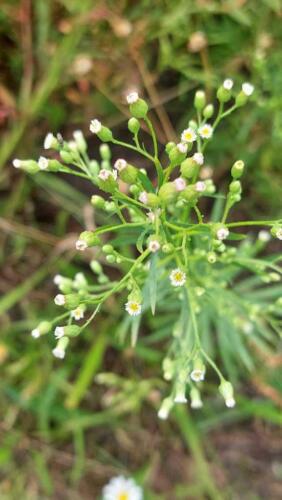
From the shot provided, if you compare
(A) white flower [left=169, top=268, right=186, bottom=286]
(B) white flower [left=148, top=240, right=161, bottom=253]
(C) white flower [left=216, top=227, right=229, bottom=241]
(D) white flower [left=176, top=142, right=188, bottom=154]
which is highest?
(D) white flower [left=176, top=142, right=188, bottom=154]

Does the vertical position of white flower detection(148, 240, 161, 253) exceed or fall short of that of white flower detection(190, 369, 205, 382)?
it exceeds it

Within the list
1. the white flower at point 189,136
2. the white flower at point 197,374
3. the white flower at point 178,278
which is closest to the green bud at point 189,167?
the white flower at point 189,136

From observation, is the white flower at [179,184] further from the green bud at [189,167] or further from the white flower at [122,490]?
the white flower at [122,490]

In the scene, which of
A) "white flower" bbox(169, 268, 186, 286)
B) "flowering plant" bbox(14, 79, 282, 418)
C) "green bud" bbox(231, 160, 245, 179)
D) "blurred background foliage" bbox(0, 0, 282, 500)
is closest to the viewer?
"flowering plant" bbox(14, 79, 282, 418)

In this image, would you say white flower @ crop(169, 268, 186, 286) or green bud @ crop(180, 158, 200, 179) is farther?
white flower @ crop(169, 268, 186, 286)

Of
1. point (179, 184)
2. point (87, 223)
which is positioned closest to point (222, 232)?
point (179, 184)

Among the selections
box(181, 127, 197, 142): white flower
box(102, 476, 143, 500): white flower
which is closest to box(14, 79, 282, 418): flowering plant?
box(181, 127, 197, 142): white flower

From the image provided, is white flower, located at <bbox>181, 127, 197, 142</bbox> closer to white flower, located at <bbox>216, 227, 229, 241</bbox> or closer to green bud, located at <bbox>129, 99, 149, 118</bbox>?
green bud, located at <bbox>129, 99, 149, 118</bbox>

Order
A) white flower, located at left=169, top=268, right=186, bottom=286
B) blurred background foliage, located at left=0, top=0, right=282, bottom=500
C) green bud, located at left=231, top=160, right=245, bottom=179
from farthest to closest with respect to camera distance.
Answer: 1. blurred background foliage, located at left=0, top=0, right=282, bottom=500
2. green bud, located at left=231, top=160, right=245, bottom=179
3. white flower, located at left=169, top=268, right=186, bottom=286

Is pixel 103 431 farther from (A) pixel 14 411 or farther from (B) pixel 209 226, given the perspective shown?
(B) pixel 209 226
